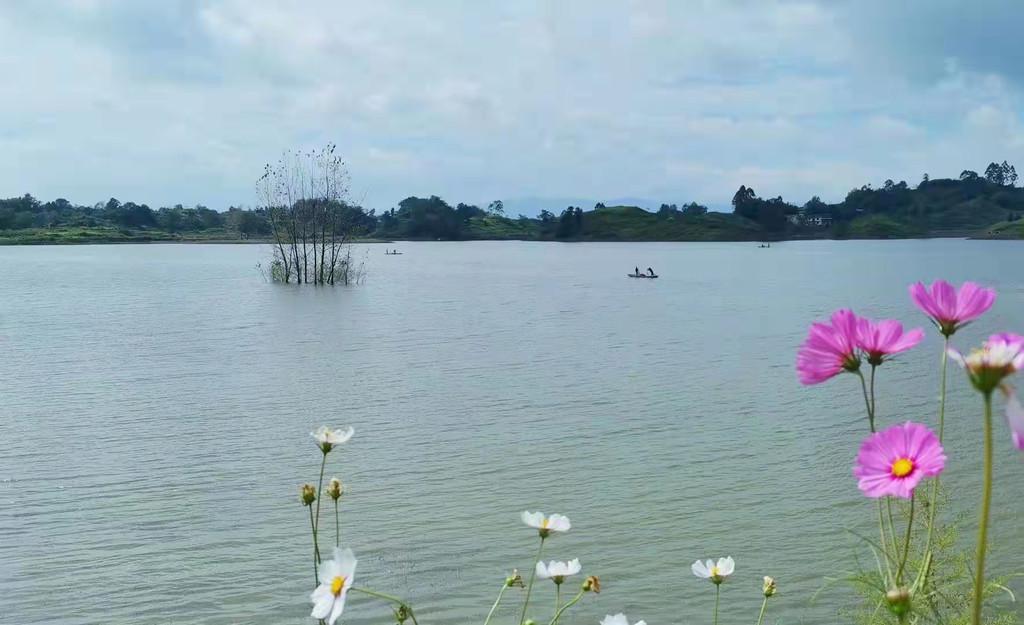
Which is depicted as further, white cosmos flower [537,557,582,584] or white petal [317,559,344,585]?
white cosmos flower [537,557,582,584]

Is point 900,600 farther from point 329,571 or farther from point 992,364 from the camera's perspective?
point 329,571

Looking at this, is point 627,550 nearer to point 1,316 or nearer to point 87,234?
point 1,316

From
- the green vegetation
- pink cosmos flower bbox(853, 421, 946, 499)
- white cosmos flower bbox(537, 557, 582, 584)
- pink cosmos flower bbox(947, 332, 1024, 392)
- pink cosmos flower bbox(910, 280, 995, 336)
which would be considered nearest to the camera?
pink cosmos flower bbox(947, 332, 1024, 392)

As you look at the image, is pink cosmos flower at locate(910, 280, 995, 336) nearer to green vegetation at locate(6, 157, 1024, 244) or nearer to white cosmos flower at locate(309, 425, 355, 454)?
white cosmos flower at locate(309, 425, 355, 454)

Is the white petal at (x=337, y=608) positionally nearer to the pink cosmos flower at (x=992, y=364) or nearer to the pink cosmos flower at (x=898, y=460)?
the pink cosmos flower at (x=898, y=460)

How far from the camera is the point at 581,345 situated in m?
18.7

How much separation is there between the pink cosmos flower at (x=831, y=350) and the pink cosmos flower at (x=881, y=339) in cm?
1

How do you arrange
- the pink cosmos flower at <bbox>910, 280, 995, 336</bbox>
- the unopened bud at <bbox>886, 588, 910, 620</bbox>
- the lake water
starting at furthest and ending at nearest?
the lake water < the pink cosmos flower at <bbox>910, 280, 995, 336</bbox> < the unopened bud at <bbox>886, 588, 910, 620</bbox>

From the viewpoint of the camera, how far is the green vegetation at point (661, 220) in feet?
417

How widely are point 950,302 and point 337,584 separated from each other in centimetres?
94

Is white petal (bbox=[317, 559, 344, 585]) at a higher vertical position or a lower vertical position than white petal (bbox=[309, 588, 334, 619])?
higher

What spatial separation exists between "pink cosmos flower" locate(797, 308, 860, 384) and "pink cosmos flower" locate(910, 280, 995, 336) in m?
0.10

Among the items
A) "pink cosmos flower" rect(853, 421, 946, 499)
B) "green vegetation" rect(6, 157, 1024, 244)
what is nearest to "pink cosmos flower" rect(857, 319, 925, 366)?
"pink cosmos flower" rect(853, 421, 946, 499)

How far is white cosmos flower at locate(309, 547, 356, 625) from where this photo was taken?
1372mm
